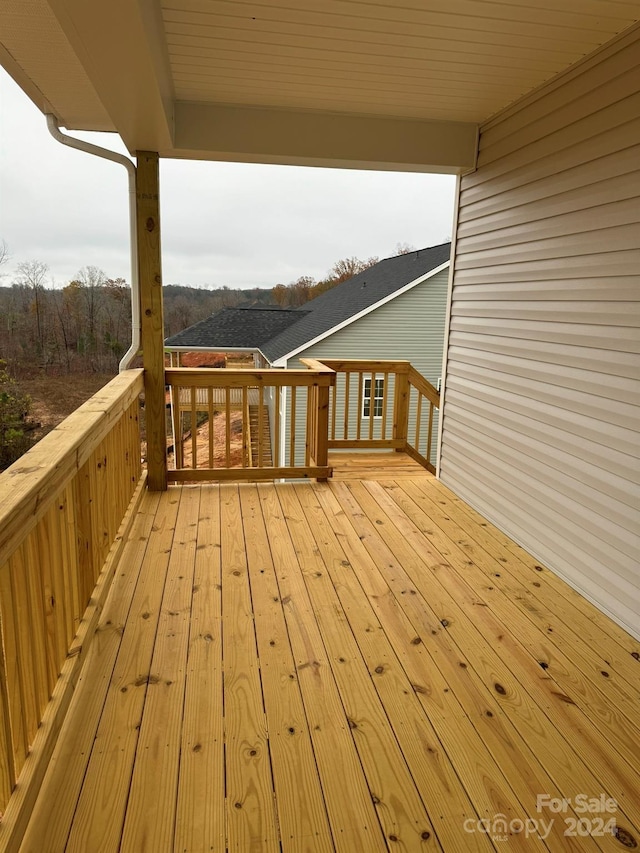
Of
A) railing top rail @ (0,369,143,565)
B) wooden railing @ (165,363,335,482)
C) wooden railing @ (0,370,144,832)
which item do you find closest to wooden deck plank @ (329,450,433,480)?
wooden railing @ (165,363,335,482)

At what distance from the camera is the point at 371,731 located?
1.82m

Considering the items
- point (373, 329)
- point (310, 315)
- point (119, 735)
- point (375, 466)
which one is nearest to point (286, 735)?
point (119, 735)

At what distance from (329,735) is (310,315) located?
11089mm

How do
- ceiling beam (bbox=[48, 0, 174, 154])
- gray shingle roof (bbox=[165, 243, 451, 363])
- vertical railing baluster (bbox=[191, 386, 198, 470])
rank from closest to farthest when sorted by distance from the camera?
ceiling beam (bbox=[48, 0, 174, 154]) < vertical railing baluster (bbox=[191, 386, 198, 470]) < gray shingle roof (bbox=[165, 243, 451, 363])

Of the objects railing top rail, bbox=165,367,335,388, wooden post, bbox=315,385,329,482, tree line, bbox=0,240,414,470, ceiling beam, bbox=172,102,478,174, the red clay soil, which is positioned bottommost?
the red clay soil

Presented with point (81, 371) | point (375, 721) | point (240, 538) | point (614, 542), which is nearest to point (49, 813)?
point (375, 721)

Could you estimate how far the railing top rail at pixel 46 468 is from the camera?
125 centimetres

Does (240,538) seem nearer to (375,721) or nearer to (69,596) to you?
(69,596)

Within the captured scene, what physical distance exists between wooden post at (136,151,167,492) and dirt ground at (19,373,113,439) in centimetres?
130

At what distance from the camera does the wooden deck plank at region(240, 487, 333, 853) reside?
147 centimetres

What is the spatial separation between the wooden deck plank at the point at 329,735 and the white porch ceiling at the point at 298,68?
229 cm

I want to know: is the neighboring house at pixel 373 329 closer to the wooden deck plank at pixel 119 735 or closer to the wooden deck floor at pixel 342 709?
the wooden deck floor at pixel 342 709

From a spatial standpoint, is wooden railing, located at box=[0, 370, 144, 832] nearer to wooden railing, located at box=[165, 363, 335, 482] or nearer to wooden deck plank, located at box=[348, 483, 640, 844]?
wooden railing, located at box=[165, 363, 335, 482]

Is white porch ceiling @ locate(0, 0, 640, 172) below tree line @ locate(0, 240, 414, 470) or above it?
above
